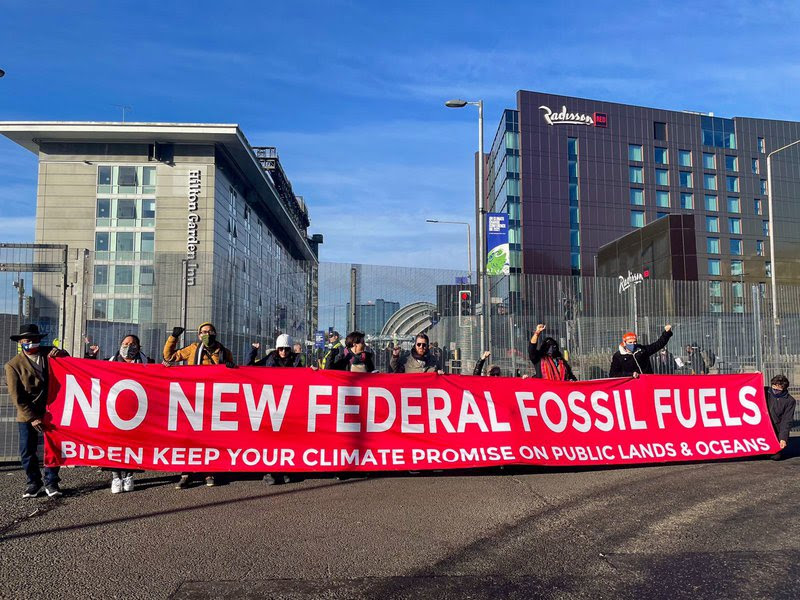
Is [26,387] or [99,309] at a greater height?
[99,309]

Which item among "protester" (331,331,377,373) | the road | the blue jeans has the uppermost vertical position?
"protester" (331,331,377,373)

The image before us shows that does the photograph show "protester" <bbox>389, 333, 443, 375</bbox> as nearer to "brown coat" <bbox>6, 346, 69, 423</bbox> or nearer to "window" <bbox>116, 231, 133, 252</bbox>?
"brown coat" <bbox>6, 346, 69, 423</bbox>

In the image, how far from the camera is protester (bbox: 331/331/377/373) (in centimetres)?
830

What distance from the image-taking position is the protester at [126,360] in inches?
270

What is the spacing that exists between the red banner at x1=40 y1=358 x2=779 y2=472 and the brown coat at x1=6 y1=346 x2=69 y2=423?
0.54 ft

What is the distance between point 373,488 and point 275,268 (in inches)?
259

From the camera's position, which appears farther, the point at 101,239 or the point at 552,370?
the point at 101,239

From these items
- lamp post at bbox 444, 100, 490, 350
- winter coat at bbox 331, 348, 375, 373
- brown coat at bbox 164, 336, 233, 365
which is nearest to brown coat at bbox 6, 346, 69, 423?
brown coat at bbox 164, 336, 233, 365

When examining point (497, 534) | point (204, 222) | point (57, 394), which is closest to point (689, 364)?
point (497, 534)

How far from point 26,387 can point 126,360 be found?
3.69 feet

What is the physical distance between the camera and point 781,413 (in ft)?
29.0

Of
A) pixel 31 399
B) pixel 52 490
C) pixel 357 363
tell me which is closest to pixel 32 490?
pixel 52 490

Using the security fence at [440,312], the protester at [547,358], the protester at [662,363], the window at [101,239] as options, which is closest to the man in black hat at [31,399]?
the security fence at [440,312]

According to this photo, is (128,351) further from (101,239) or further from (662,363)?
(101,239)
